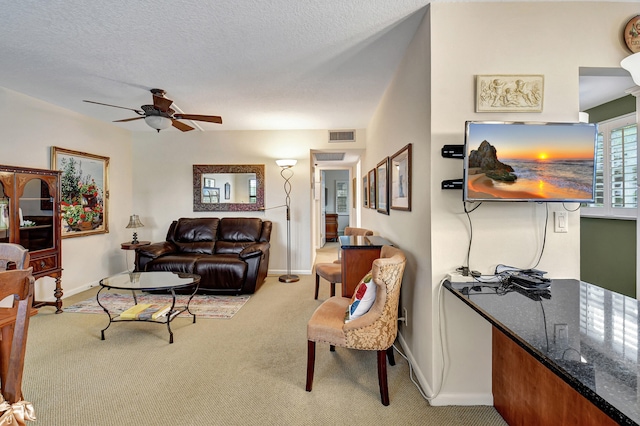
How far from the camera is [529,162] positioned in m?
1.62

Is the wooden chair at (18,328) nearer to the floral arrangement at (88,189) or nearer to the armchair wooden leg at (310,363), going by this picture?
the armchair wooden leg at (310,363)

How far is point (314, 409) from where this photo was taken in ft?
5.76

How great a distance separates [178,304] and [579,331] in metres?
3.68

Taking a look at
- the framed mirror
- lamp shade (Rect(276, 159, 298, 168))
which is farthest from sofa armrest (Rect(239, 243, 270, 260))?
lamp shade (Rect(276, 159, 298, 168))

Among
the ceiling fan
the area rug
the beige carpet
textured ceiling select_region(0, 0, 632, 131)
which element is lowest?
the beige carpet

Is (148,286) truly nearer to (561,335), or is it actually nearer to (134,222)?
(134,222)

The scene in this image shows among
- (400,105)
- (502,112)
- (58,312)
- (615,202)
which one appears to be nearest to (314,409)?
(502,112)

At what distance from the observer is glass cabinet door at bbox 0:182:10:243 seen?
9.27 ft

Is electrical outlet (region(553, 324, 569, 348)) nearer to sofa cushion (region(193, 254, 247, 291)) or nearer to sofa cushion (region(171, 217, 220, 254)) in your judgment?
sofa cushion (region(193, 254, 247, 291))

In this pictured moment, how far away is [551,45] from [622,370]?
5.95 ft

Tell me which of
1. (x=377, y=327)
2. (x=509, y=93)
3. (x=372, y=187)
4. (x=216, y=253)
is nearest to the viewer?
(x=509, y=93)

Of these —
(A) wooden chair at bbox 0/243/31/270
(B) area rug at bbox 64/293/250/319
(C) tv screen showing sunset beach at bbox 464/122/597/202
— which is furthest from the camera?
(B) area rug at bbox 64/293/250/319

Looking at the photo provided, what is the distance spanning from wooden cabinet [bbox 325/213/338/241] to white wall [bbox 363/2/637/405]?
290 inches

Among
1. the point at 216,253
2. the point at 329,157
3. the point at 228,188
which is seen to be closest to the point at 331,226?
the point at 329,157
